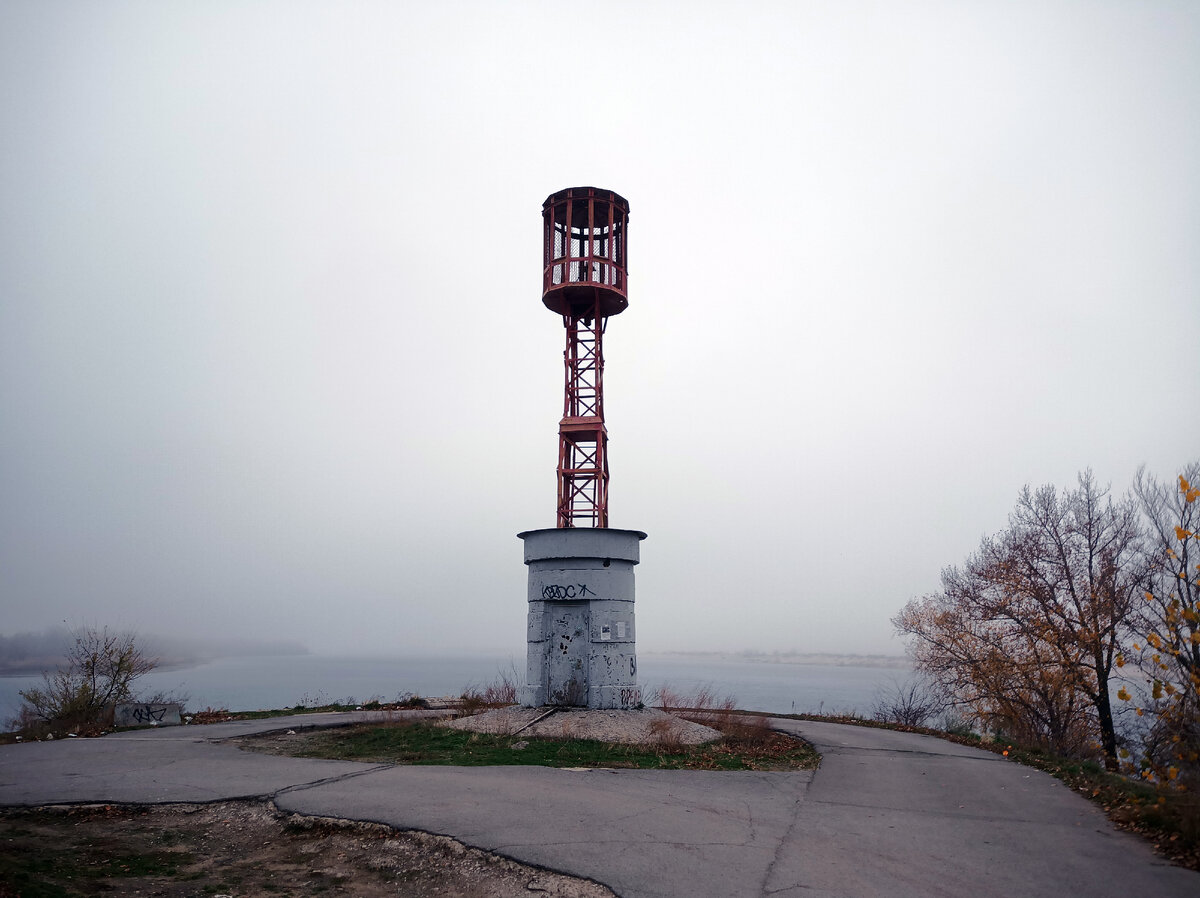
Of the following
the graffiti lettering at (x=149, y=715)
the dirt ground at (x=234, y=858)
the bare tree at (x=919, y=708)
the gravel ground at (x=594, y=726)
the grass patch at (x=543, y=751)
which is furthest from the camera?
the bare tree at (x=919, y=708)

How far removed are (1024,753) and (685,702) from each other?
31.6ft

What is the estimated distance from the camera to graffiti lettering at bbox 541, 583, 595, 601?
17688 millimetres

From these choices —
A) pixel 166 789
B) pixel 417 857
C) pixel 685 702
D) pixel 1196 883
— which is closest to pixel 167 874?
pixel 417 857

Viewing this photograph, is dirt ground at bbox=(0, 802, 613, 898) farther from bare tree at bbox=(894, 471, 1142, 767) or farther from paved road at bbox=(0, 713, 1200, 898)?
bare tree at bbox=(894, 471, 1142, 767)

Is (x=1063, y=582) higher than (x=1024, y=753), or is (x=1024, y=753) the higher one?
(x=1063, y=582)

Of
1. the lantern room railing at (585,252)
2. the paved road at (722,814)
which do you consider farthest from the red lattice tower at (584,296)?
the paved road at (722,814)

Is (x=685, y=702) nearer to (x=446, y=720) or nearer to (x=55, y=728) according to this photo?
(x=446, y=720)

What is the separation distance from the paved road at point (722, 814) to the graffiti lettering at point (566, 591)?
6573 mm

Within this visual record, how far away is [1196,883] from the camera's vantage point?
20.0ft

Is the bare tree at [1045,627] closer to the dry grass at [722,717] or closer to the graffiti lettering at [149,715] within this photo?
the dry grass at [722,717]

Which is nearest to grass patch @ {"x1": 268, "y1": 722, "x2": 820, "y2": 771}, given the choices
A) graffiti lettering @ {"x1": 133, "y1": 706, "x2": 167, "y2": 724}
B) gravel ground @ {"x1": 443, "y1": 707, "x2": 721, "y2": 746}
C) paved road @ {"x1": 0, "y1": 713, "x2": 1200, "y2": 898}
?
gravel ground @ {"x1": 443, "y1": 707, "x2": 721, "y2": 746}

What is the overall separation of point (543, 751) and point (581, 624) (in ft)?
15.7

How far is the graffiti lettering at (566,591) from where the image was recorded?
17688mm

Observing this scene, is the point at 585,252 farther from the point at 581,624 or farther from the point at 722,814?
the point at 722,814
